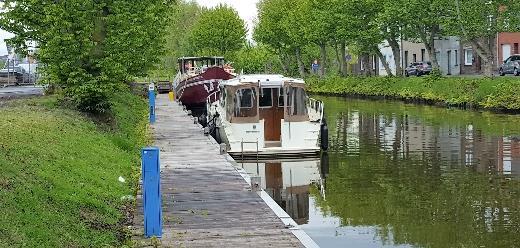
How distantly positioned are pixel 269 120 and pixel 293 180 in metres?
6.37

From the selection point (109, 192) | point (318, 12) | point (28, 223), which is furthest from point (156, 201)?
point (318, 12)

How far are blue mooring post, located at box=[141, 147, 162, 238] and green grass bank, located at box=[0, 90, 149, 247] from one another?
0.42 m

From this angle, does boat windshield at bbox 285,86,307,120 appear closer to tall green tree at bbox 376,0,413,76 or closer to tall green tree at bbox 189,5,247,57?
tall green tree at bbox 376,0,413,76

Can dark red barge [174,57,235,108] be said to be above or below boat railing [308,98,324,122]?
above

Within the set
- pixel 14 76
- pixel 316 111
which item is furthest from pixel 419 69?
pixel 316 111

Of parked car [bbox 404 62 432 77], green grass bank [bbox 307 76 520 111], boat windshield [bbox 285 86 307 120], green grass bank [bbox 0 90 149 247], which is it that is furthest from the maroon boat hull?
parked car [bbox 404 62 432 77]

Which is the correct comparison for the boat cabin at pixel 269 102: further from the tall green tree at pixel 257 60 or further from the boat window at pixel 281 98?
the tall green tree at pixel 257 60

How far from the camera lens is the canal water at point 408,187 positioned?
1476 centimetres

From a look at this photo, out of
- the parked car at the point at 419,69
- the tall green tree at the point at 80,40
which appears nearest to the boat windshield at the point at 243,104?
the tall green tree at the point at 80,40

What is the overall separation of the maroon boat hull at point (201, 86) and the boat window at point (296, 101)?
1809 centimetres

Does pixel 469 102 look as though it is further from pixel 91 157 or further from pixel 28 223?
pixel 28 223

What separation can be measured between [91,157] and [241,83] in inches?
453

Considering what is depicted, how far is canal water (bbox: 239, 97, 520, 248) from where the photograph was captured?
48.4ft

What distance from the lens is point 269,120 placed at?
1106 inches
